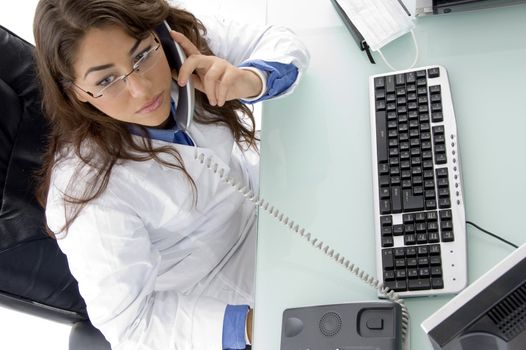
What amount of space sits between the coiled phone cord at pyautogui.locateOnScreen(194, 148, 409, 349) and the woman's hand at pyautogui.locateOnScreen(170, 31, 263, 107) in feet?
0.39

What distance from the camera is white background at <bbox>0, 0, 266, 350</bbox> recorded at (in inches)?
70.3

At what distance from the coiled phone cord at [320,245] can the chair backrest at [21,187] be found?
0.28 metres

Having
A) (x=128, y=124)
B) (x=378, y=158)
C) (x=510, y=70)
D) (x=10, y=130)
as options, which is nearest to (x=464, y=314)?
(x=378, y=158)

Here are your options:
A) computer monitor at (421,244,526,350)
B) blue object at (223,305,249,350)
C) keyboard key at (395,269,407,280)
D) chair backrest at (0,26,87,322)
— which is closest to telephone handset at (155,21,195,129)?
chair backrest at (0,26,87,322)

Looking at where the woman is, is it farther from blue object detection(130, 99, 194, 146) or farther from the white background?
the white background

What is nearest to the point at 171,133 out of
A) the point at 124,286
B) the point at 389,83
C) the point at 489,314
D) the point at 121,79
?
the point at 121,79

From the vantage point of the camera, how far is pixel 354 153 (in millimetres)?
1071

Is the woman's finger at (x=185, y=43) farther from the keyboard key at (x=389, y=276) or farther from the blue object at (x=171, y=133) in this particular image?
the keyboard key at (x=389, y=276)

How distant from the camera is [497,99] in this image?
40.5 inches

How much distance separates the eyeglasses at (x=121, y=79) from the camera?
3.14ft

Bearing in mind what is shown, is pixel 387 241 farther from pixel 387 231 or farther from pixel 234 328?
pixel 234 328

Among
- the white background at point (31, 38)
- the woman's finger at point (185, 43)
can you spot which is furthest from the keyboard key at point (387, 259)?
the white background at point (31, 38)

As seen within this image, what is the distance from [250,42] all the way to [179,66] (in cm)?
21

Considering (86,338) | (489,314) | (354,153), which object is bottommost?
(86,338)
